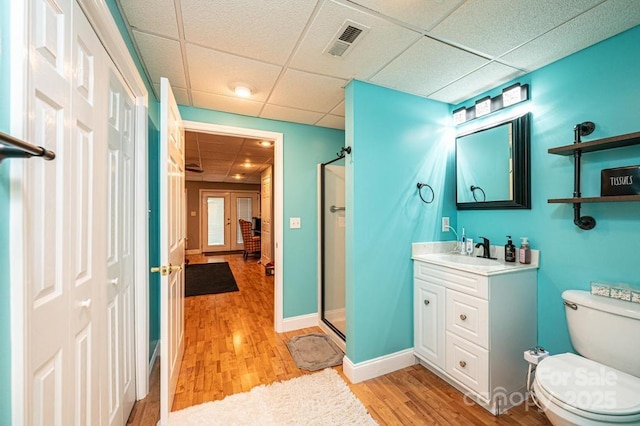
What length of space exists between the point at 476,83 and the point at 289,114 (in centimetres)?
170

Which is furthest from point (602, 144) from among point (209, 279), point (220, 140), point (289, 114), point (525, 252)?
point (209, 279)

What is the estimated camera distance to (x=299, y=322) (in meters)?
2.89

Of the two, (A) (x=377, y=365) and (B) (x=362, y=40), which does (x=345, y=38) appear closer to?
(B) (x=362, y=40)

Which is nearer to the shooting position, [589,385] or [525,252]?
[589,385]

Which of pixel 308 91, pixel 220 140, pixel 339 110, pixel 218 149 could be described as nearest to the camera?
pixel 308 91

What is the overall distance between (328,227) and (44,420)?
2438mm

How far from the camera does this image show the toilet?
1061mm

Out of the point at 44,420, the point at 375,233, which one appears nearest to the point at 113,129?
A: the point at 44,420

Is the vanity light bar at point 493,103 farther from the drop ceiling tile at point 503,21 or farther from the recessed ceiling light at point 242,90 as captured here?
the recessed ceiling light at point 242,90

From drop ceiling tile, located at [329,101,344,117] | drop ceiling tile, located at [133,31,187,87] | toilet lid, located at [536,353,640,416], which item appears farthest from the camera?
drop ceiling tile, located at [329,101,344,117]

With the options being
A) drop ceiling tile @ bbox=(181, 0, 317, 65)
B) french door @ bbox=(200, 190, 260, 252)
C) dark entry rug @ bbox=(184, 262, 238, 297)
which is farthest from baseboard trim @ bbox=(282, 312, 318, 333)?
french door @ bbox=(200, 190, 260, 252)

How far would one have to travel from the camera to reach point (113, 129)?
138 centimetres

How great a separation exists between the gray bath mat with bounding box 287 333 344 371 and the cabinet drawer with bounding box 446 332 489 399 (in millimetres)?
896

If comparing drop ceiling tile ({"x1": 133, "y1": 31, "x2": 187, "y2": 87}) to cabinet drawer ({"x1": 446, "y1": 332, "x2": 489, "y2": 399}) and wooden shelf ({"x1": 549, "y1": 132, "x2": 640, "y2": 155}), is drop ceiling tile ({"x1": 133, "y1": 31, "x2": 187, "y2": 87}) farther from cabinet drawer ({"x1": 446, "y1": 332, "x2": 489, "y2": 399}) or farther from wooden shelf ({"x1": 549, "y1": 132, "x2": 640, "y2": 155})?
cabinet drawer ({"x1": 446, "y1": 332, "x2": 489, "y2": 399})
